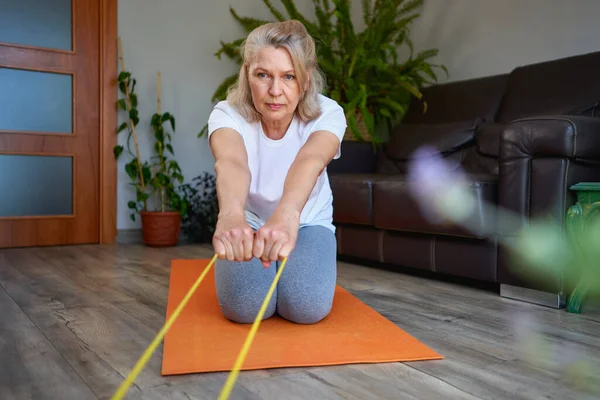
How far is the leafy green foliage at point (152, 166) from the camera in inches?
138

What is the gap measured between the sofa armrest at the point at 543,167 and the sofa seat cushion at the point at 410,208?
74mm

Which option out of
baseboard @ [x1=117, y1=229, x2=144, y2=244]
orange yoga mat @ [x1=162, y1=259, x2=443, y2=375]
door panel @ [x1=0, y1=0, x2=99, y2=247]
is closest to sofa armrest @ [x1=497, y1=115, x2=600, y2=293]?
orange yoga mat @ [x1=162, y1=259, x2=443, y2=375]

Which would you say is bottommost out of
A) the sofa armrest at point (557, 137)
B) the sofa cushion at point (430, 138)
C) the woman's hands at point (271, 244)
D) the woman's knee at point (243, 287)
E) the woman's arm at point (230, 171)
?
the woman's knee at point (243, 287)

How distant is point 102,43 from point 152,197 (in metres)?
1.02

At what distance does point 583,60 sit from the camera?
2643 mm

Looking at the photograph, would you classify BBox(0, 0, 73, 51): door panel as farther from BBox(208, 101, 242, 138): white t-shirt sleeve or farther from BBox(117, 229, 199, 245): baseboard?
BBox(208, 101, 242, 138): white t-shirt sleeve

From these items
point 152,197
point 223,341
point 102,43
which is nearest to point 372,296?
point 223,341

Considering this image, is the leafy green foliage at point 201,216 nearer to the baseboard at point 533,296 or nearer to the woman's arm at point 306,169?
the baseboard at point 533,296

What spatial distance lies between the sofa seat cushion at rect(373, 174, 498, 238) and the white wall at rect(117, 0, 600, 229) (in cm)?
135

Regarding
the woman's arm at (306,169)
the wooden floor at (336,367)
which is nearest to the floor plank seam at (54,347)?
the wooden floor at (336,367)

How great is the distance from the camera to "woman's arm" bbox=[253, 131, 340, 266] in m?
1.05

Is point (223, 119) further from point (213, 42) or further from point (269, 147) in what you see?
point (213, 42)

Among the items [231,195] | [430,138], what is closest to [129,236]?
[430,138]

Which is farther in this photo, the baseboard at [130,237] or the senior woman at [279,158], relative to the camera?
the baseboard at [130,237]
